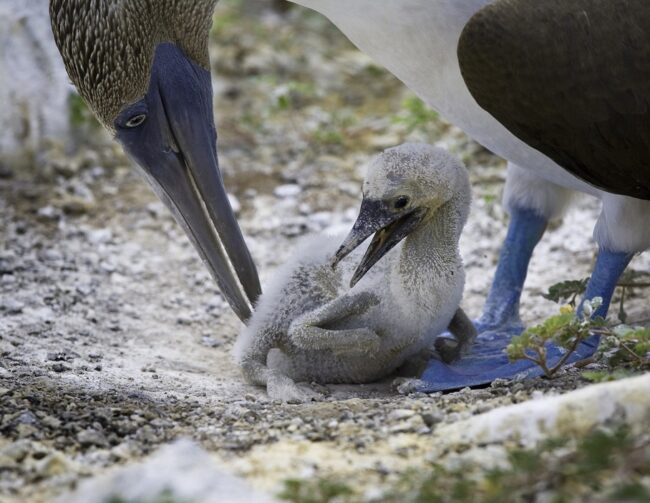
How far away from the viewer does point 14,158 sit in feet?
24.1

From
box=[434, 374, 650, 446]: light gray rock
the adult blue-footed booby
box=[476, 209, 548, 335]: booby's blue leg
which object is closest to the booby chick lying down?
the adult blue-footed booby

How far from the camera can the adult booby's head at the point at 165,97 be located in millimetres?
4363

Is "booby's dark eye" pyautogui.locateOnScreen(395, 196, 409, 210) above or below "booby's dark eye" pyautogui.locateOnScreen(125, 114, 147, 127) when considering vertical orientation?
below

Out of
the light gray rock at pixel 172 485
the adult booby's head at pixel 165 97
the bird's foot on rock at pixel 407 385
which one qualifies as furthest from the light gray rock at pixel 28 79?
the light gray rock at pixel 172 485

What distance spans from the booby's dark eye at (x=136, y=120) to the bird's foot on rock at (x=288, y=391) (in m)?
1.22

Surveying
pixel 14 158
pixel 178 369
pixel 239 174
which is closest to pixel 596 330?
pixel 178 369

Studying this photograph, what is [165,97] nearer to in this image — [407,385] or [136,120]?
[136,120]

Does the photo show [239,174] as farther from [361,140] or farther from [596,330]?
[596,330]

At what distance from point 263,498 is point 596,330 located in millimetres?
1639

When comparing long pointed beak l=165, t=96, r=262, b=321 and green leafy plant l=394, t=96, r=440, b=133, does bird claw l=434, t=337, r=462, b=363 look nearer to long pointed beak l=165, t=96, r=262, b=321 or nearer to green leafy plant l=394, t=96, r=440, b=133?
long pointed beak l=165, t=96, r=262, b=321

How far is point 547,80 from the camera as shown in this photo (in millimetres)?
4059

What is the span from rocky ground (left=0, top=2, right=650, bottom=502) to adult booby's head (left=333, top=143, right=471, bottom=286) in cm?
65

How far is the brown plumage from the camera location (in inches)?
171

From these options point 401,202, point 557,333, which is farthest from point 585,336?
point 401,202
